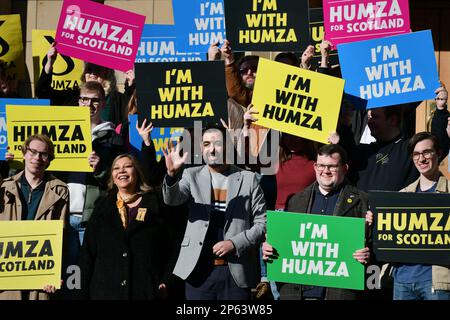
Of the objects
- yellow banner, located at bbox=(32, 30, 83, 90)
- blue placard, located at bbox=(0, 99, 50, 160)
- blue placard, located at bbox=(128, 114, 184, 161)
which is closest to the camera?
blue placard, located at bbox=(128, 114, 184, 161)

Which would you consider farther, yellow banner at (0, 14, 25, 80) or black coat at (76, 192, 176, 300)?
yellow banner at (0, 14, 25, 80)

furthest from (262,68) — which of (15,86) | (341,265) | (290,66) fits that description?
(15,86)

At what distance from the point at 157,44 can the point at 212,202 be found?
2.20 metres

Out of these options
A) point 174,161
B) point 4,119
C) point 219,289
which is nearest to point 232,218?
point 219,289

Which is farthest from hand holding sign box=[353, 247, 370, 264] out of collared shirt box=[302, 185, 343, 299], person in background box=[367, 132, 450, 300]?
collared shirt box=[302, 185, 343, 299]

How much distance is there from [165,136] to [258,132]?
2.81 ft

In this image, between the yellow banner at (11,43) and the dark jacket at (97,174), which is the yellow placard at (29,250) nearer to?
the dark jacket at (97,174)

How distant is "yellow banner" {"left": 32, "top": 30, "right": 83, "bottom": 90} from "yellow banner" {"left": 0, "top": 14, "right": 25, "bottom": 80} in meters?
0.18

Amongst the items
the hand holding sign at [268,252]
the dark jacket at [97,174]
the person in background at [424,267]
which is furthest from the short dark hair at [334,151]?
the dark jacket at [97,174]

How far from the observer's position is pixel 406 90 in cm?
1022

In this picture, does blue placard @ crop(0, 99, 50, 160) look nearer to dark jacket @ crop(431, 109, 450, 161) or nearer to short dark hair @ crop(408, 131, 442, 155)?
short dark hair @ crop(408, 131, 442, 155)

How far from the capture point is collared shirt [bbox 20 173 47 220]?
9.86 meters

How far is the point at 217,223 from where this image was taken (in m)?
9.70

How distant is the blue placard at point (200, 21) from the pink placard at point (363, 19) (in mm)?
975
